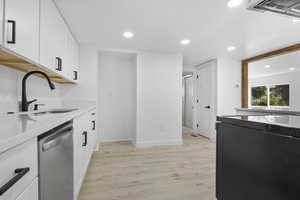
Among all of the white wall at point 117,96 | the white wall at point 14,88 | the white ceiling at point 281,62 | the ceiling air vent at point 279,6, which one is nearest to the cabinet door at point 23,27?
the white wall at point 14,88

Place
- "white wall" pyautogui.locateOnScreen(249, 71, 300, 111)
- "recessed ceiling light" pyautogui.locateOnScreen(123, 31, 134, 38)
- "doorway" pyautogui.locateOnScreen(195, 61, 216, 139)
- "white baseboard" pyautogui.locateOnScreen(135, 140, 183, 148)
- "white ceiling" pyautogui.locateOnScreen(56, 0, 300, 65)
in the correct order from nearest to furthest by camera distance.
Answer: "white ceiling" pyautogui.locateOnScreen(56, 0, 300, 65), "recessed ceiling light" pyautogui.locateOnScreen(123, 31, 134, 38), "white baseboard" pyautogui.locateOnScreen(135, 140, 183, 148), "doorway" pyautogui.locateOnScreen(195, 61, 216, 139), "white wall" pyautogui.locateOnScreen(249, 71, 300, 111)

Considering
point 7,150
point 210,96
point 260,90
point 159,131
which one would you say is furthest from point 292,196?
point 260,90

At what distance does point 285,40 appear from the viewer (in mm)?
2615

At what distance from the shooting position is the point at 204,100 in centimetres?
423

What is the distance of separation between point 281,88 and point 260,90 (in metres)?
1.33

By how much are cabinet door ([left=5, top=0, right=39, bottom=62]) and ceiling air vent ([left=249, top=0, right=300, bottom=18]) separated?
1.77 m

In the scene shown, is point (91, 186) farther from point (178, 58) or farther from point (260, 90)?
point (260, 90)

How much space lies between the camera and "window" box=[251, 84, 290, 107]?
6.48m

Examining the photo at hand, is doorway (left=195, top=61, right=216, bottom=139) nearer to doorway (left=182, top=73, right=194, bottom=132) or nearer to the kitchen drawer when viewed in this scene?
doorway (left=182, top=73, right=194, bottom=132)

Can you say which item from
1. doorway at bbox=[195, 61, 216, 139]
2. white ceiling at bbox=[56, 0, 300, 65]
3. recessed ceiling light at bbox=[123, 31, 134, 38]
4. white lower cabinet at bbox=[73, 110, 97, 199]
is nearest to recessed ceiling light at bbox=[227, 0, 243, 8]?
white ceiling at bbox=[56, 0, 300, 65]

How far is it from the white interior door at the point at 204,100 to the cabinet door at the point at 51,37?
3.57m

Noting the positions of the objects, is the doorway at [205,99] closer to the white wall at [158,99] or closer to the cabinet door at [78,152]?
the white wall at [158,99]

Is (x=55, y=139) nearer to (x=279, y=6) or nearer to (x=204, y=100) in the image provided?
(x=279, y=6)

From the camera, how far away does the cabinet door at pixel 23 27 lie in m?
0.89
